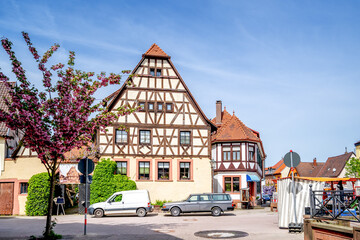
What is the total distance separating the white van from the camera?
984 inches

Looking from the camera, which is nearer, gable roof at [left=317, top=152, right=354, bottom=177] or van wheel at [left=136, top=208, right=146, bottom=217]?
van wheel at [left=136, top=208, right=146, bottom=217]

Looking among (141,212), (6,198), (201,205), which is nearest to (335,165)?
(201,205)

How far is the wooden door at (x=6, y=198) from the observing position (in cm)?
2856

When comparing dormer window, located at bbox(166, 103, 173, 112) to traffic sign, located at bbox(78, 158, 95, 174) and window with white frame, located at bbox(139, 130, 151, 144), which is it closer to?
window with white frame, located at bbox(139, 130, 151, 144)

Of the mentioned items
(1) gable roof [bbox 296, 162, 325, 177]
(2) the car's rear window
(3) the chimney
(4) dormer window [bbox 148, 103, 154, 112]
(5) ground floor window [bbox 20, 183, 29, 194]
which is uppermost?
(3) the chimney

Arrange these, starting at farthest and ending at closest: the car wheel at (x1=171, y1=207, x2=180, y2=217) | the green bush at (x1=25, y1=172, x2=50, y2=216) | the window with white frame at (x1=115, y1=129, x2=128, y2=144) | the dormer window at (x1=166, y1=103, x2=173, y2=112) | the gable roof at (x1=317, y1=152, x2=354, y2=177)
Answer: the gable roof at (x1=317, y1=152, x2=354, y2=177) → the dormer window at (x1=166, y1=103, x2=173, y2=112) → the window with white frame at (x1=115, y1=129, x2=128, y2=144) → the green bush at (x1=25, y1=172, x2=50, y2=216) → the car wheel at (x1=171, y1=207, x2=180, y2=217)

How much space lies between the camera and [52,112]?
13.6 m

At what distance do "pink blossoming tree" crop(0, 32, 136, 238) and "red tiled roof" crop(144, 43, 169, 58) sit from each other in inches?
710

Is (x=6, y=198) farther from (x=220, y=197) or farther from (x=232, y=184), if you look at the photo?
(x=232, y=184)

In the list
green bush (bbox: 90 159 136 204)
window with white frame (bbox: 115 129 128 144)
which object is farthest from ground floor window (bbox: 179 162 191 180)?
window with white frame (bbox: 115 129 128 144)

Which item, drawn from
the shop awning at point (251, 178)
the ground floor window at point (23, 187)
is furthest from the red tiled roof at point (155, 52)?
the ground floor window at point (23, 187)

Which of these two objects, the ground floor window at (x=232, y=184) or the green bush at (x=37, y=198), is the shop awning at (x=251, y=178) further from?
the green bush at (x=37, y=198)

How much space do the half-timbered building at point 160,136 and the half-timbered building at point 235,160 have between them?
5.33 metres

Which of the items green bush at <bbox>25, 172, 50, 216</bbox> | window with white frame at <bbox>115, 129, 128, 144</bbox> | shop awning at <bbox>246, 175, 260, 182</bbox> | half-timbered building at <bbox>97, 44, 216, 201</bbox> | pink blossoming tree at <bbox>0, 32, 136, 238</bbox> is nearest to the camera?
pink blossoming tree at <bbox>0, 32, 136, 238</bbox>
